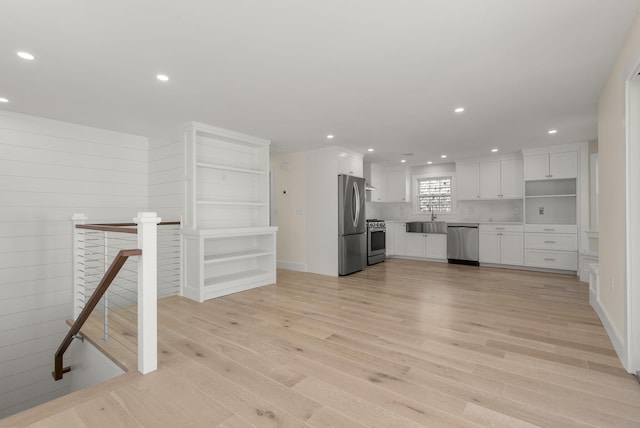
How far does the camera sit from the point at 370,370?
2.21m

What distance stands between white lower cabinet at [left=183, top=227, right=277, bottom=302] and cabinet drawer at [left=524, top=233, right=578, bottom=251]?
16.3 ft

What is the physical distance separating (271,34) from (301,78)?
2.28ft

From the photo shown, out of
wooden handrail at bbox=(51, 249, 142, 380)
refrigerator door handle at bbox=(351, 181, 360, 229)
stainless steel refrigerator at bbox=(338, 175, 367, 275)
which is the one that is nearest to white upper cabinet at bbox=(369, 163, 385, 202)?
stainless steel refrigerator at bbox=(338, 175, 367, 275)

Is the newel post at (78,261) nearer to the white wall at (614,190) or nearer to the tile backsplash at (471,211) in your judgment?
the white wall at (614,190)

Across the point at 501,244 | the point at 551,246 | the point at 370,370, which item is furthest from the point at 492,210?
the point at 370,370

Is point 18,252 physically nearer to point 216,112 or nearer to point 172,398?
point 216,112

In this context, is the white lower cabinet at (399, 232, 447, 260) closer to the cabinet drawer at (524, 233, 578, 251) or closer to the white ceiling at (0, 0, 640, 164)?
the cabinet drawer at (524, 233, 578, 251)

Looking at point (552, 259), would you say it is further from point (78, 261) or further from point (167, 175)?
point (78, 261)

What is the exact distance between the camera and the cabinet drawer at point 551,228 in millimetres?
5552

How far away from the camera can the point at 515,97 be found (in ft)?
10.7

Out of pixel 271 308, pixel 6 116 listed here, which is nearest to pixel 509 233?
pixel 271 308

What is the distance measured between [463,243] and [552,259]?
1574mm

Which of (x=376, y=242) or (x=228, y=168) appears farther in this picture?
(x=376, y=242)

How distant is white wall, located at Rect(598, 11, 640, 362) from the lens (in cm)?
223
